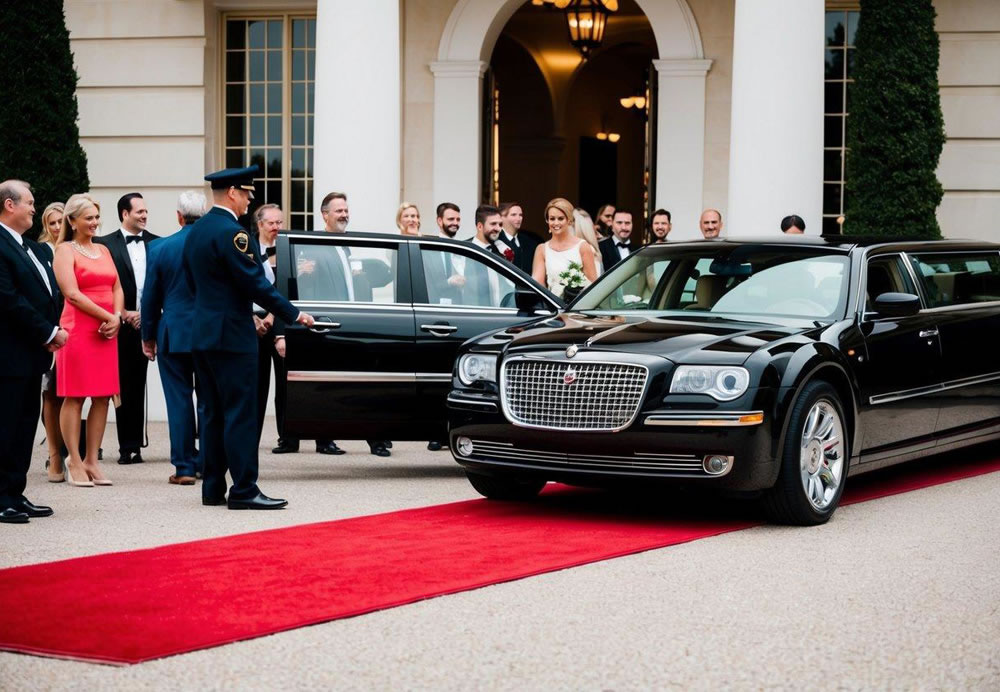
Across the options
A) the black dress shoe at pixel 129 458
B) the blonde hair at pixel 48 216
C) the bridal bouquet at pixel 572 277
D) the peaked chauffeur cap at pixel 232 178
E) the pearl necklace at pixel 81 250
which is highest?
the peaked chauffeur cap at pixel 232 178

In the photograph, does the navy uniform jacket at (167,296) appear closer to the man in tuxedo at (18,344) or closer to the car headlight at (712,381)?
the man in tuxedo at (18,344)

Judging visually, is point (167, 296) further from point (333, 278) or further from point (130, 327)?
point (130, 327)

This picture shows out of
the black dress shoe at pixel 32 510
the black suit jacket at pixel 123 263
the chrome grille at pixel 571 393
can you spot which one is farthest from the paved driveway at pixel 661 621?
the black suit jacket at pixel 123 263

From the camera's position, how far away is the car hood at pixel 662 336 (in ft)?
26.6

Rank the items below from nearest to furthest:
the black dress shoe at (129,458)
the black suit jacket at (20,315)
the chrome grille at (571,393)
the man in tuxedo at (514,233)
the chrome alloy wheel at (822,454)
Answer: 1. the chrome grille at (571,393)
2. the chrome alloy wheel at (822,454)
3. the black suit jacket at (20,315)
4. the black dress shoe at (129,458)
5. the man in tuxedo at (514,233)

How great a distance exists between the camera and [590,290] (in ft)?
33.1

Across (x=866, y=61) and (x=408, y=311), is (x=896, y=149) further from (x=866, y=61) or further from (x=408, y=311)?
(x=408, y=311)

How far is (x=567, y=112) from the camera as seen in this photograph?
32.0 meters

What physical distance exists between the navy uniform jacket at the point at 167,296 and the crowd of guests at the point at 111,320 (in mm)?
11

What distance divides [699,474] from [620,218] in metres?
7.87

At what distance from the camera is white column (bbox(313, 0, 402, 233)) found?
53.4ft

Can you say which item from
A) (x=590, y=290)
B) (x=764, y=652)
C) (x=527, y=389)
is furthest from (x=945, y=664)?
(x=590, y=290)

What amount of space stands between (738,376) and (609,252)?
7.83 m

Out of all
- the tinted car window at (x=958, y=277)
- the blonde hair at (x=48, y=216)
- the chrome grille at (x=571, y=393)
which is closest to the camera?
the chrome grille at (x=571, y=393)
